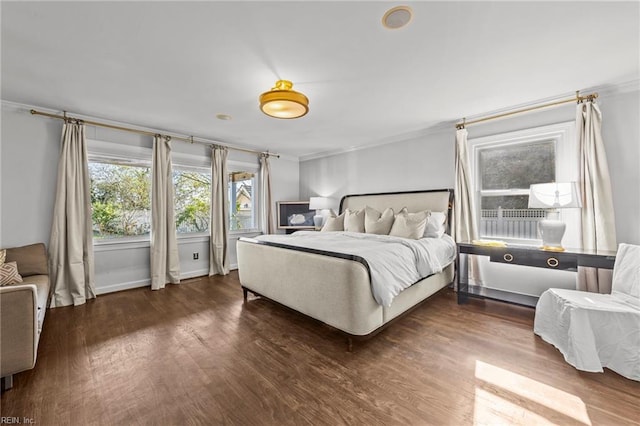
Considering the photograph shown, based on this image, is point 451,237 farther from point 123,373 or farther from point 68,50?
point 68,50

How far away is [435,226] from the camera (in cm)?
344

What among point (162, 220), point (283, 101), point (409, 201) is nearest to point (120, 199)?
point (162, 220)

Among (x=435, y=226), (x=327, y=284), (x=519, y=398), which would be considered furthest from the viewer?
(x=435, y=226)

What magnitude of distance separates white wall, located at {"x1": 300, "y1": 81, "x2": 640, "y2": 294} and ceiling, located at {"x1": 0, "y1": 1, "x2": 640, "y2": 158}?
0.28 meters

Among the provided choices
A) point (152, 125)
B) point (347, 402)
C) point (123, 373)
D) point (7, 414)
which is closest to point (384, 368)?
point (347, 402)

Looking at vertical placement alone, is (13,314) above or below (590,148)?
below

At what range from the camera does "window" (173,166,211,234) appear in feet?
14.6

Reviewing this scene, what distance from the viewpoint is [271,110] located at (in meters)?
2.37

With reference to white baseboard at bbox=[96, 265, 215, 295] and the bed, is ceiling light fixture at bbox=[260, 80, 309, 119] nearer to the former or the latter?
the bed

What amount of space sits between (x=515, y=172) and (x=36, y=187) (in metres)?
6.14

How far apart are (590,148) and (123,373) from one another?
→ 4.75 m

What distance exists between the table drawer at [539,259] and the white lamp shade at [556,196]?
49 cm

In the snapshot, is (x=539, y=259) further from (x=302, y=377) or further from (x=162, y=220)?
(x=162, y=220)

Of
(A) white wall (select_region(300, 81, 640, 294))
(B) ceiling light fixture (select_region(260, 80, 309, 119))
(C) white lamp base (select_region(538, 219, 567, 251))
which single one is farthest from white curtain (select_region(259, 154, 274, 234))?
(C) white lamp base (select_region(538, 219, 567, 251))
